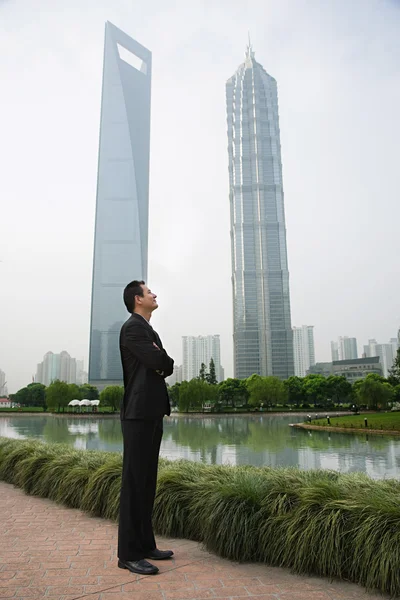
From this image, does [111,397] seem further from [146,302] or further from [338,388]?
[146,302]

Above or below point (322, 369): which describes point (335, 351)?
above

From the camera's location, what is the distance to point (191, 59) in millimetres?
18344

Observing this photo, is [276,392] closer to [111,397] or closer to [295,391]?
[295,391]

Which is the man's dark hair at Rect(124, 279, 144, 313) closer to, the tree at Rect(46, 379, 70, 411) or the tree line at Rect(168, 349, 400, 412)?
the tree line at Rect(168, 349, 400, 412)

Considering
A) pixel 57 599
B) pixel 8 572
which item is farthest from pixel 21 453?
pixel 57 599

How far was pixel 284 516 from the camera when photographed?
3010 millimetres

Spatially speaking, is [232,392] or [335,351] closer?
[232,392]

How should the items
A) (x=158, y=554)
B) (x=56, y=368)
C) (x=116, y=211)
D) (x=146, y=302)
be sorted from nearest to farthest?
1. (x=158, y=554)
2. (x=146, y=302)
3. (x=116, y=211)
4. (x=56, y=368)

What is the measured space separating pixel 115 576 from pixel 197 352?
135 meters

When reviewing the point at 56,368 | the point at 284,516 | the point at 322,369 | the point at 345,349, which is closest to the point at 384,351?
the point at 345,349

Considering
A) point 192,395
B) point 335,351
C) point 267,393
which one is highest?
point 335,351

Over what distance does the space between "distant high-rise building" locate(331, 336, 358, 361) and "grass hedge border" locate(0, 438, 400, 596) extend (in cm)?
17244

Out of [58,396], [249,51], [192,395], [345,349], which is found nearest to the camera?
[192,395]

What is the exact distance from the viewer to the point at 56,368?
128 m
